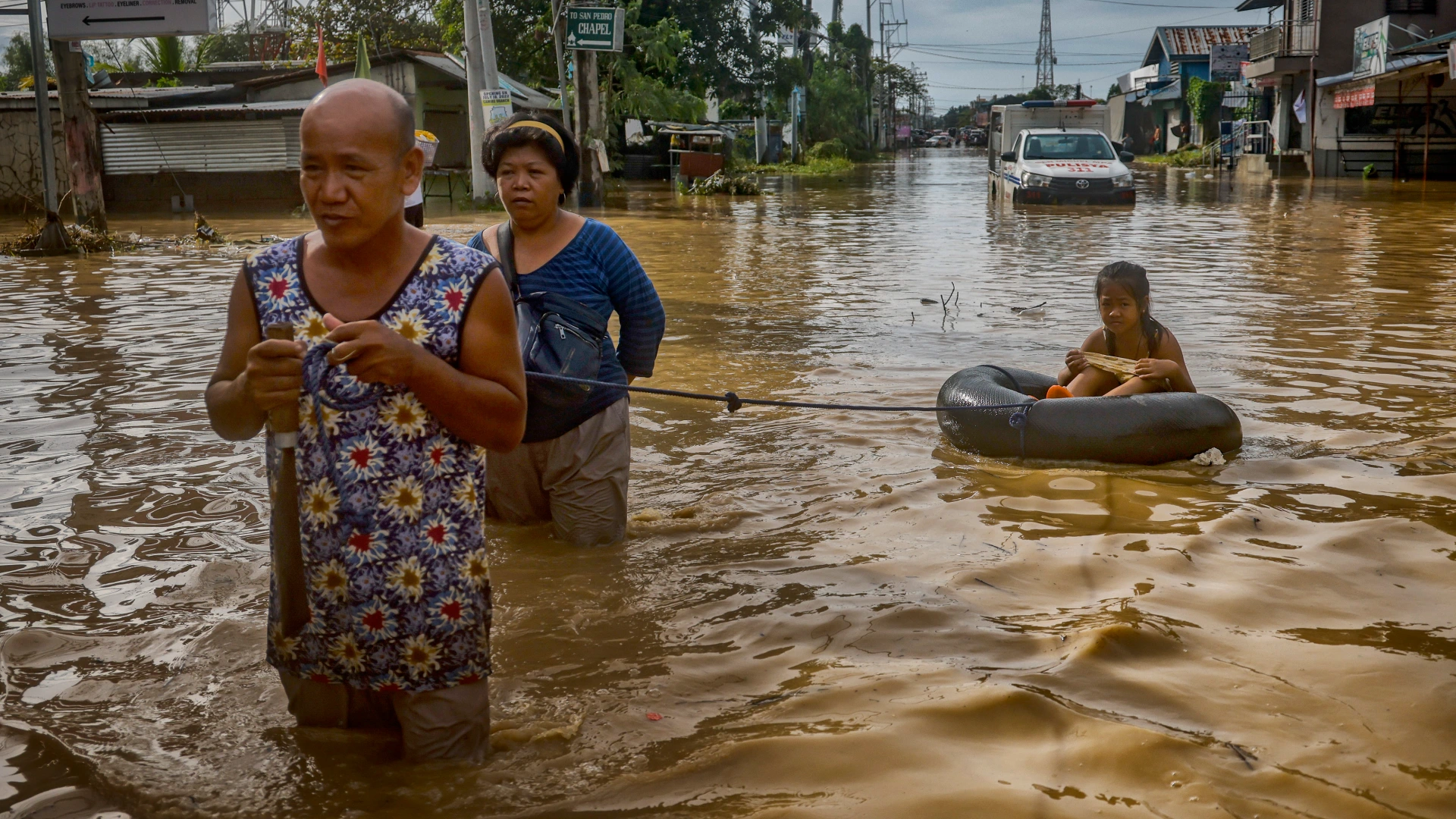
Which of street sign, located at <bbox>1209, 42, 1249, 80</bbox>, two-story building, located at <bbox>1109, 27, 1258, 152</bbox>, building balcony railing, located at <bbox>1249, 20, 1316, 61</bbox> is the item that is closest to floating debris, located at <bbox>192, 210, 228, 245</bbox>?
building balcony railing, located at <bbox>1249, 20, 1316, 61</bbox>

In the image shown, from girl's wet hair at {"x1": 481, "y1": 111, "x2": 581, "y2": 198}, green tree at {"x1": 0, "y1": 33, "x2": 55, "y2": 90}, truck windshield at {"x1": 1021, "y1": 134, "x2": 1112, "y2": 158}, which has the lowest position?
girl's wet hair at {"x1": 481, "y1": 111, "x2": 581, "y2": 198}

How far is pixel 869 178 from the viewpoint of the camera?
Result: 40.7 meters

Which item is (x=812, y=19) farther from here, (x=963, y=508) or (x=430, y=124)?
(x=963, y=508)

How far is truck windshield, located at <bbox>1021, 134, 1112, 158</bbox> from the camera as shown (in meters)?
24.2

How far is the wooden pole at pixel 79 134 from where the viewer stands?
677 inches

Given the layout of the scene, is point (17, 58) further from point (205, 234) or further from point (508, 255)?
point (508, 255)

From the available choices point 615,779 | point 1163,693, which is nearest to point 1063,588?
point 1163,693

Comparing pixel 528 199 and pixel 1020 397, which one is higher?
pixel 528 199

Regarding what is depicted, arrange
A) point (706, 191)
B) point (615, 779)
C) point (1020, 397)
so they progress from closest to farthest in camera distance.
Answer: point (615, 779) → point (1020, 397) → point (706, 191)

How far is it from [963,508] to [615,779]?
2607 mm

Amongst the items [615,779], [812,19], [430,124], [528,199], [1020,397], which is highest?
[812,19]

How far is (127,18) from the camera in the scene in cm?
1670

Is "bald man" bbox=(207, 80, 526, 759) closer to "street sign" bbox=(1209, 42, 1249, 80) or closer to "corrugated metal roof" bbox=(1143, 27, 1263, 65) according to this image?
"street sign" bbox=(1209, 42, 1249, 80)

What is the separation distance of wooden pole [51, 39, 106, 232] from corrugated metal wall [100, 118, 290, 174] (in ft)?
25.1
